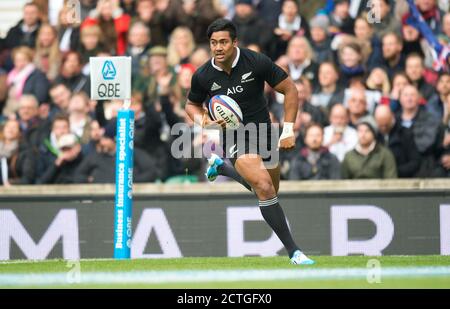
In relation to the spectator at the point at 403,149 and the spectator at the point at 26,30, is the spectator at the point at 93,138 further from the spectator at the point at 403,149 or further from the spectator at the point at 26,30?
the spectator at the point at 403,149

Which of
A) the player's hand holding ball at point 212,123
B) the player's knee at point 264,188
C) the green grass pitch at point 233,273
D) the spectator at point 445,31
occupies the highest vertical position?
the spectator at point 445,31

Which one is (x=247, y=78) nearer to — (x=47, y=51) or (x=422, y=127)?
(x=422, y=127)

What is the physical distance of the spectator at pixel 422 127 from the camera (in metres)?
14.6

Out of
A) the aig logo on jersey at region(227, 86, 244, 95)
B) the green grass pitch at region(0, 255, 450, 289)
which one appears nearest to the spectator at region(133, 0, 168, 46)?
the green grass pitch at region(0, 255, 450, 289)

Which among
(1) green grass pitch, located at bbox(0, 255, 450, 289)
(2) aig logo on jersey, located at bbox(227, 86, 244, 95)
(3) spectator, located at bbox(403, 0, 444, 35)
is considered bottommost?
(1) green grass pitch, located at bbox(0, 255, 450, 289)

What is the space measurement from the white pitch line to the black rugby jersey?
6.03 feet

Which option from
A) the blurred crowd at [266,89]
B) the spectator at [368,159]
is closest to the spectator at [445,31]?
the blurred crowd at [266,89]

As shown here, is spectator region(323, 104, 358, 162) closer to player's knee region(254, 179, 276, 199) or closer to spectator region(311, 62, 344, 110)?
spectator region(311, 62, 344, 110)

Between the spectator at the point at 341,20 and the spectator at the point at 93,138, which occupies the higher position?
the spectator at the point at 341,20

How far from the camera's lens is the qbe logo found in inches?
500

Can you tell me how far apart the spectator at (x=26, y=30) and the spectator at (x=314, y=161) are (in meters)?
4.92

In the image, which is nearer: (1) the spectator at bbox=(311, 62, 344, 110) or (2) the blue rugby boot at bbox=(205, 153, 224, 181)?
(2) the blue rugby boot at bbox=(205, 153, 224, 181)

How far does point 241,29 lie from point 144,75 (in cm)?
159
